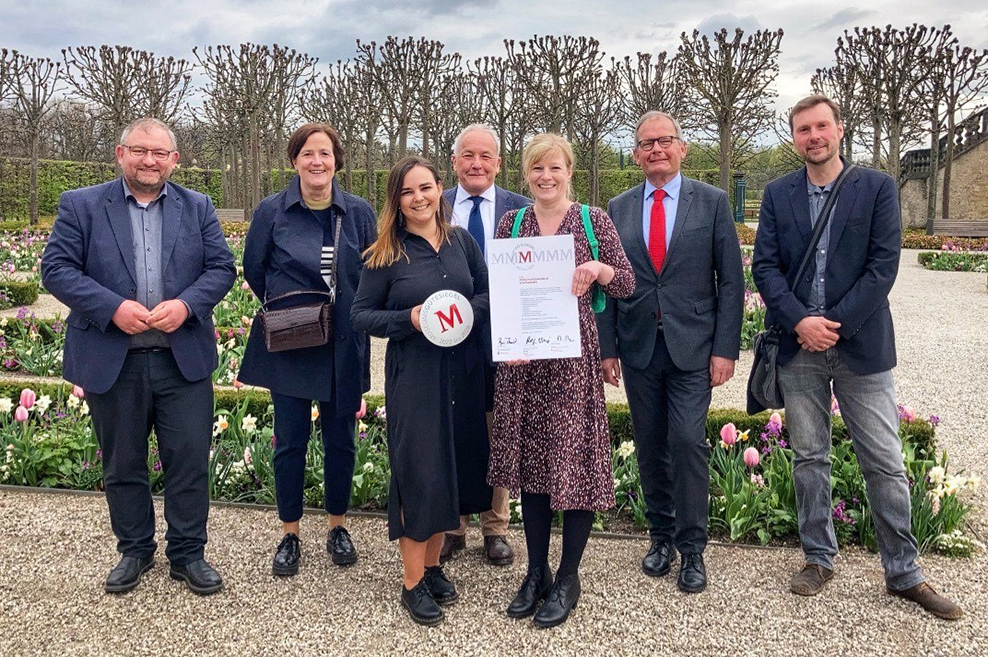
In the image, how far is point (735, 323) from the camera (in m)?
3.28

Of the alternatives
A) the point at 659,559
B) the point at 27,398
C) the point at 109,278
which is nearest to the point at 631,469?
the point at 659,559

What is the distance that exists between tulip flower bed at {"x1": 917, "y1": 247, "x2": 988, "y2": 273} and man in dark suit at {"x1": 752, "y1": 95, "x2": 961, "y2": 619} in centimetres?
1507

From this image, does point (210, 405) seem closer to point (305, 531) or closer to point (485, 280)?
point (305, 531)

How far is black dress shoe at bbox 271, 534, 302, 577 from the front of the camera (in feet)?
11.1

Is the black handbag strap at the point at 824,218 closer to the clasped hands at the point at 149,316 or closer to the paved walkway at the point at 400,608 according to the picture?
the paved walkway at the point at 400,608

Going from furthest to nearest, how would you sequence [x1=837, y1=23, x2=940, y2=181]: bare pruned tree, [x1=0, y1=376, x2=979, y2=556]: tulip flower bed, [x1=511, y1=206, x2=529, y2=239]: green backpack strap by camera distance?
[x1=837, y1=23, x2=940, y2=181]: bare pruned tree → [x1=0, y1=376, x2=979, y2=556]: tulip flower bed → [x1=511, y1=206, x2=529, y2=239]: green backpack strap

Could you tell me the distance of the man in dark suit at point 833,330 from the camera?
303 cm

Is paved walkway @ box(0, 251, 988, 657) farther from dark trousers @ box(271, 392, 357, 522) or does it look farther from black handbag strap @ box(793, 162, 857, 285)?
black handbag strap @ box(793, 162, 857, 285)

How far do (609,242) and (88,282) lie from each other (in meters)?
2.03

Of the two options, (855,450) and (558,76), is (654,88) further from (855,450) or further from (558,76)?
(855,450)

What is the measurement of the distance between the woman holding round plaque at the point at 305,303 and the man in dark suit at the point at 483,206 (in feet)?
1.66

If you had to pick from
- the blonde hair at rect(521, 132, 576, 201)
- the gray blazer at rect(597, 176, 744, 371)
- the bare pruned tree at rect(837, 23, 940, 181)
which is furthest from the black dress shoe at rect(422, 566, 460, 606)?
the bare pruned tree at rect(837, 23, 940, 181)

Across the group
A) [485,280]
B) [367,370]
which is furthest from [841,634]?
[367,370]

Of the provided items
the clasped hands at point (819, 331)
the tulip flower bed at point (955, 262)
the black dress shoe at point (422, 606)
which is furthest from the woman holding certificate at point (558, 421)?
the tulip flower bed at point (955, 262)
